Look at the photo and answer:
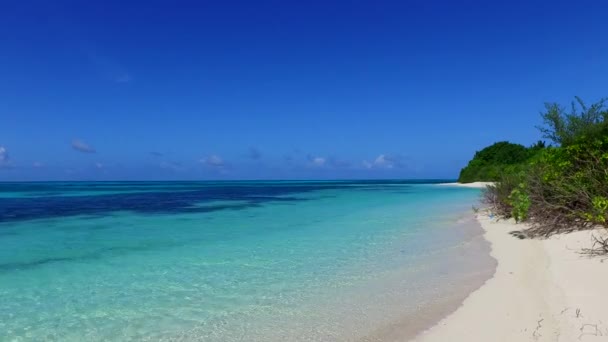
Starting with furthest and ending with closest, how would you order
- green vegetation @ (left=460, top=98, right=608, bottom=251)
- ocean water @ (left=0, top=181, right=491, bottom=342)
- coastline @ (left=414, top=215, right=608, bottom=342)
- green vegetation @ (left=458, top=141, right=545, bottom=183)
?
green vegetation @ (left=458, top=141, right=545, bottom=183), green vegetation @ (left=460, top=98, right=608, bottom=251), ocean water @ (left=0, top=181, right=491, bottom=342), coastline @ (left=414, top=215, right=608, bottom=342)

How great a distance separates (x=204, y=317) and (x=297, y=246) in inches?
207

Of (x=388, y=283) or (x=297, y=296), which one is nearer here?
(x=297, y=296)

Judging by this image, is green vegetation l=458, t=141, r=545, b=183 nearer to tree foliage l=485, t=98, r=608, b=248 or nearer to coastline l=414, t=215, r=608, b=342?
tree foliage l=485, t=98, r=608, b=248

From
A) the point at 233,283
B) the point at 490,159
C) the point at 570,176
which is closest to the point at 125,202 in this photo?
the point at 233,283

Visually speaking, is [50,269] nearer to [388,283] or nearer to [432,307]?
[388,283]

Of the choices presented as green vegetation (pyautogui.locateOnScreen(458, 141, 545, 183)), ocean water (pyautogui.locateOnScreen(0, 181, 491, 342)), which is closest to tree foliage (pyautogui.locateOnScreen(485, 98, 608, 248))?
ocean water (pyautogui.locateOnScreen(0, 181, 491, 342))

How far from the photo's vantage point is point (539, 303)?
17.4 ft

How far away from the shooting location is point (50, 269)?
8.33m

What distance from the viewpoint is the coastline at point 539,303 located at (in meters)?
4.34

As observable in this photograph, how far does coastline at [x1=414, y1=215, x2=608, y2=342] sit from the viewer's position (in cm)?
434

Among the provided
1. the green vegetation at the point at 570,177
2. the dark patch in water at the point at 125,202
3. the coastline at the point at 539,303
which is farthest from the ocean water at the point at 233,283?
the dark patch in water at the point at 125,202

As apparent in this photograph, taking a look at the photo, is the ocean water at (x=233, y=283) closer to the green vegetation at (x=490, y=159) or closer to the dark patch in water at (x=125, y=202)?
the dark patch in water at (x=125, y=202)

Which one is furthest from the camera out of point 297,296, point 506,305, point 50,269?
point 50,269

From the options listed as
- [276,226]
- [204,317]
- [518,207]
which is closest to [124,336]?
[204,317]
